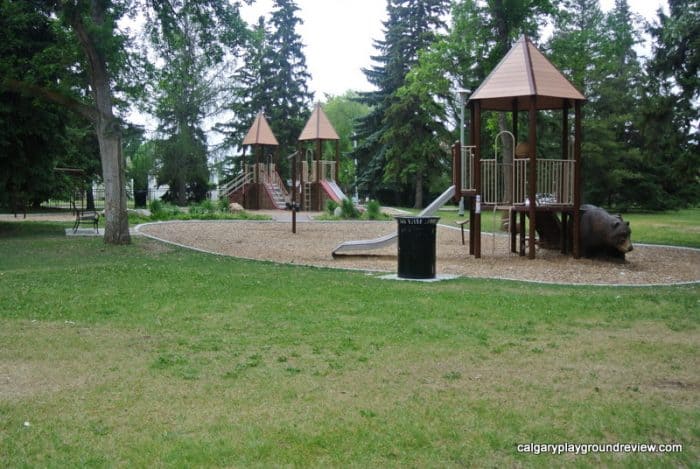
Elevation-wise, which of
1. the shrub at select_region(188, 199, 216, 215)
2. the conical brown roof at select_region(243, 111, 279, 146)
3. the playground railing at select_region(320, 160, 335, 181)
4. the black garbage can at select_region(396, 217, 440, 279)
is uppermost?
the conical brown roof at select_region(243, 111, 279, 146)

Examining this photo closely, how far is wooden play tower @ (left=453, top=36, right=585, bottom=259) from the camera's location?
52.4 feet

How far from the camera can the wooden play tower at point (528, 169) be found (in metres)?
16.0

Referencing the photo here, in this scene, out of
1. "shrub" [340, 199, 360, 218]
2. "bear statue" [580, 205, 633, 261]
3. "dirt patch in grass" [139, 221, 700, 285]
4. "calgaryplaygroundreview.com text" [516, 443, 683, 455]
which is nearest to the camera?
"calgaryplaygroundreview.com text" [516, 443, 683, 455]

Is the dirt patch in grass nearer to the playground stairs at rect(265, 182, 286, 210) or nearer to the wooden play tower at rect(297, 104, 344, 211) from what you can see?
the wooden play tower at rect(297, 104, 344, 211)

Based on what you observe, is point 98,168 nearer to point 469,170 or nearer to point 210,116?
point 210,116

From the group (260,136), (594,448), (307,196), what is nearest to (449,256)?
(594,448)

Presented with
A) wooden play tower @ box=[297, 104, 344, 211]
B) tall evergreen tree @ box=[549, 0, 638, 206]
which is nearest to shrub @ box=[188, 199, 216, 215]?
wooden play tower @ box=[297, 104, 344, 211]

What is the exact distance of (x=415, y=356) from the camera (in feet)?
21.9

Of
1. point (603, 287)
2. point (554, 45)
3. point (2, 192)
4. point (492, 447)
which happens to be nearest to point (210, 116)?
point (554, 45)

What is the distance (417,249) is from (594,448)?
26.3 ft

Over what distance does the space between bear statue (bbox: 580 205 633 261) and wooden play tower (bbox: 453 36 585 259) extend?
10.8 inches

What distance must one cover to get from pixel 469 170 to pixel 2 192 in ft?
48.2

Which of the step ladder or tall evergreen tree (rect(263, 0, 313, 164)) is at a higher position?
tall evergreen tree (rect(263, 0, 313, 164))

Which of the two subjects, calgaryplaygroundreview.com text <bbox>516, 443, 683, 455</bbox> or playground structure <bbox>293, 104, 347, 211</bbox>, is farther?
playground structure <bbox>293, 104, 347, 211</bbox>
